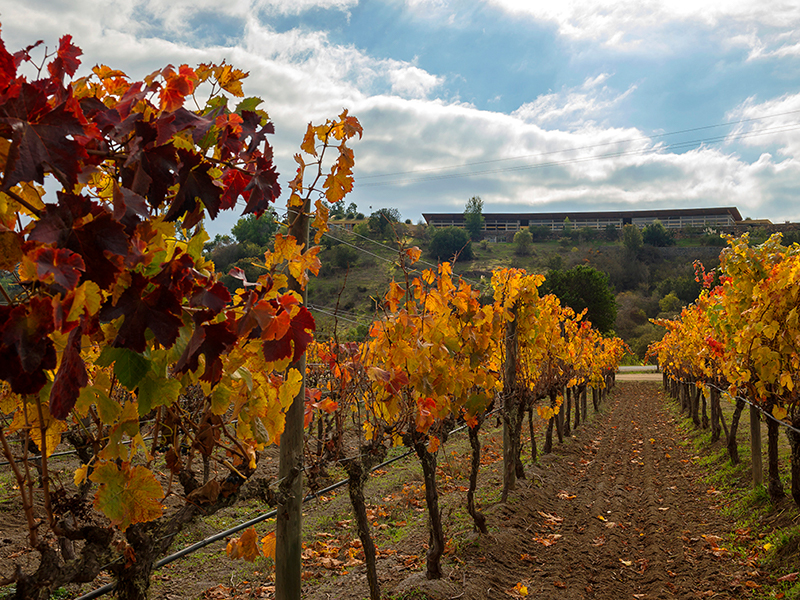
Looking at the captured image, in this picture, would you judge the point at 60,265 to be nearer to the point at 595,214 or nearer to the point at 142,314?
the point at 142,314

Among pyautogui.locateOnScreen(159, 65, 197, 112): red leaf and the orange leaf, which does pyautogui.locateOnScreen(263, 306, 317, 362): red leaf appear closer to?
pyautogui.locateOnScreen(159, 65, 197, 112): red leaf

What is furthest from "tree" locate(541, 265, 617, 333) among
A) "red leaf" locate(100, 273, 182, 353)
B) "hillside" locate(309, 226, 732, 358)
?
"red leaf" locate(100, 273, 182, 353)

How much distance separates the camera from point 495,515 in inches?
240

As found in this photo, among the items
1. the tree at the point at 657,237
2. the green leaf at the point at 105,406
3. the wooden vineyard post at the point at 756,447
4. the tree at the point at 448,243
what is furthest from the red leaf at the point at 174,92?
the tree at the point at 657,237

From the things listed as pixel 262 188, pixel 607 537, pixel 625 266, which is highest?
pixel 625 266

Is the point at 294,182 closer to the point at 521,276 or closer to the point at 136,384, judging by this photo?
the point at 136,384

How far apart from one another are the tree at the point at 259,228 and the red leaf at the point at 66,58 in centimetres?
59

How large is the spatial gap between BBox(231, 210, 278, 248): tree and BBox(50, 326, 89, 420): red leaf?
0.75 m

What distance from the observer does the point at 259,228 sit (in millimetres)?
18844

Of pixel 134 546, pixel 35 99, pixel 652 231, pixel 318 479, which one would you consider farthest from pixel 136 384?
pixel 652 231

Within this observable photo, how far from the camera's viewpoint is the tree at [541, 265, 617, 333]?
34250 mm

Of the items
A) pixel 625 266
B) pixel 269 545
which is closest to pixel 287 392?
pixel 269 545

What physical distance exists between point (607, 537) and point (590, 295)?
31.1 metres

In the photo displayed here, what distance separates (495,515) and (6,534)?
560cm
